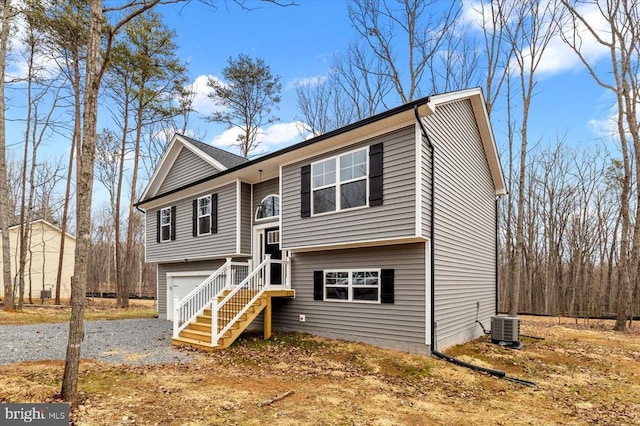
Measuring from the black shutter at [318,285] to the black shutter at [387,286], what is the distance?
1835 millimetres

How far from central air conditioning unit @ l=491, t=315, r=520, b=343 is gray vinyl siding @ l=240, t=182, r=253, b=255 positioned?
714cm

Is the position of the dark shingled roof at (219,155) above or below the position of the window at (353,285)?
above

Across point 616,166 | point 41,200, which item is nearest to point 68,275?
point 41,200

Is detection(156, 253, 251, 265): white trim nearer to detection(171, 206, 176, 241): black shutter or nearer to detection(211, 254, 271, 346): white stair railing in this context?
detection(171, 206, 176, 241): black shutter

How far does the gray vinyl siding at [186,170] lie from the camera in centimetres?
1380

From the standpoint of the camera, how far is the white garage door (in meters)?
14.0

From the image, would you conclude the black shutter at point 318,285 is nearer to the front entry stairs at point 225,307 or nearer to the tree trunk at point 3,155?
the front entry stairs at point 225,307

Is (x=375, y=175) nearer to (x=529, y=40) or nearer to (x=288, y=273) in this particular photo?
(x=288, y=273)

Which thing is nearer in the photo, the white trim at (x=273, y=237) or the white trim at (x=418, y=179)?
the white trim at (x=418, y=179)

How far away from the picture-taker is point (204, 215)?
1273 cm

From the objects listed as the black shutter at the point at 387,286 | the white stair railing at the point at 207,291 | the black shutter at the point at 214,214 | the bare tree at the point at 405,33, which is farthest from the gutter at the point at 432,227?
the bare tree at the point at 405,33

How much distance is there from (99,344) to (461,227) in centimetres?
952

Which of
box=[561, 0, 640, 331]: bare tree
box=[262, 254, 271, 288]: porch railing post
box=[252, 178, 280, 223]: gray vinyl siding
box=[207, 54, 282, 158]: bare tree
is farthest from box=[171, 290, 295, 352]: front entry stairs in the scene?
box=[207, 54, 282, 158]: bare tree

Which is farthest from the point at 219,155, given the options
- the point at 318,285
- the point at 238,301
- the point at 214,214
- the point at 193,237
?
the point at 318,285
